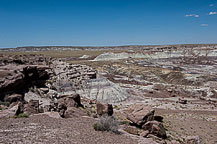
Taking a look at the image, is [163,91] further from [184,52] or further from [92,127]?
[184,52]

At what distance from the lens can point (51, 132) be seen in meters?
10.1

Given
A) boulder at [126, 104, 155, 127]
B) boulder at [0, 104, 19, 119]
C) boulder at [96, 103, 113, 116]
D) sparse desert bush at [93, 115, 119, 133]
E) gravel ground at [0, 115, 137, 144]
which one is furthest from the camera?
boulder at [96, 103, 113, 116]

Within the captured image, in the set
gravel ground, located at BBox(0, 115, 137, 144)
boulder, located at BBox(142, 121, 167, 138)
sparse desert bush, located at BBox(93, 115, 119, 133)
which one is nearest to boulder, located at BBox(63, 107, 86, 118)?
gravel ground, located at BBox(0, 115, 137, 144)

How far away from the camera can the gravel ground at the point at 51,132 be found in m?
9.02

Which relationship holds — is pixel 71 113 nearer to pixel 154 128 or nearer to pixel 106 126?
pixel 106 126

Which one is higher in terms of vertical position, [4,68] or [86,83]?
[4,68]

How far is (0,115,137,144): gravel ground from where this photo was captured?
902 cm

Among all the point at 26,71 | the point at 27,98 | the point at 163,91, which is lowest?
the point at 163,91

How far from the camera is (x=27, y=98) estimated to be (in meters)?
21.3

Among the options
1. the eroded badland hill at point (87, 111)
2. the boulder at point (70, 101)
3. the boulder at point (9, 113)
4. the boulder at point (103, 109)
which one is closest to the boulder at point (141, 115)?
the eroded badland hill at point (87, 111)

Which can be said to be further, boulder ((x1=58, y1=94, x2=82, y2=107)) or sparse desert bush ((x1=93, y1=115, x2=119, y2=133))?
boulder ((x1=58, y1=94, x2=82, y2=107))

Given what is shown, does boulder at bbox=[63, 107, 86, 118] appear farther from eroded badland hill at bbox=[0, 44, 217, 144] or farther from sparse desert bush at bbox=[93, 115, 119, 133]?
sparse desert bush at bbox=[93, 115, 119, 133]

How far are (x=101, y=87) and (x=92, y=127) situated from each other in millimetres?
19136

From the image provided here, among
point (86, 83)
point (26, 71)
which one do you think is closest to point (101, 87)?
point (86, 83)
